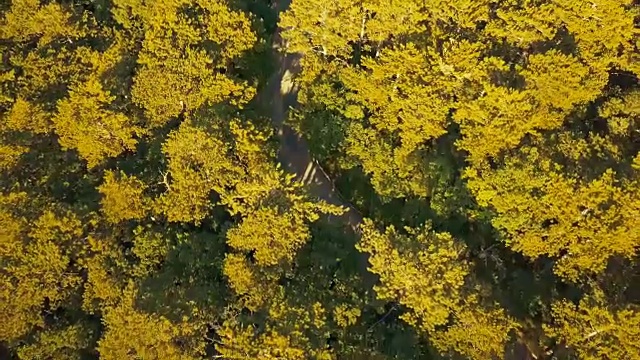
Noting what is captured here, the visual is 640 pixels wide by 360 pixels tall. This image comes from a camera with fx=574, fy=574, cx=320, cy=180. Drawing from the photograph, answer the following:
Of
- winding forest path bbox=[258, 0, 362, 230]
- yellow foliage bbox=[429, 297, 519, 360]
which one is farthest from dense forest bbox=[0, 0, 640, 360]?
winding forest path bbox=[258, 0, 362, 230]

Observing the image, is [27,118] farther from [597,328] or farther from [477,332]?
[597,328]

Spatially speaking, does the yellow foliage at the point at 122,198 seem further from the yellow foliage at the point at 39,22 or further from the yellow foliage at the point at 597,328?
the yellow foliage at the point at 597,328

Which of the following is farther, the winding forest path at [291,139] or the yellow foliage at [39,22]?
the winding forest path at [291,139]

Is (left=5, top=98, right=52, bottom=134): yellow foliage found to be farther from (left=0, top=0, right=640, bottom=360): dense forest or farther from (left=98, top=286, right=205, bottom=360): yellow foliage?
(left=98, top=286, right=205, bottom=360): yellow foliage

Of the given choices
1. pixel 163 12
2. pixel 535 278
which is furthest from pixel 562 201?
pixel 163 12

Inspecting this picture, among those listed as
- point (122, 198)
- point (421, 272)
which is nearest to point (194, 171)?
point (122, 198)

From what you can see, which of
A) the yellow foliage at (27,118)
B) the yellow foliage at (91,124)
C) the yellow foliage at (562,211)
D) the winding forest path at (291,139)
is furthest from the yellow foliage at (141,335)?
the yellow foliage at (562,211)
